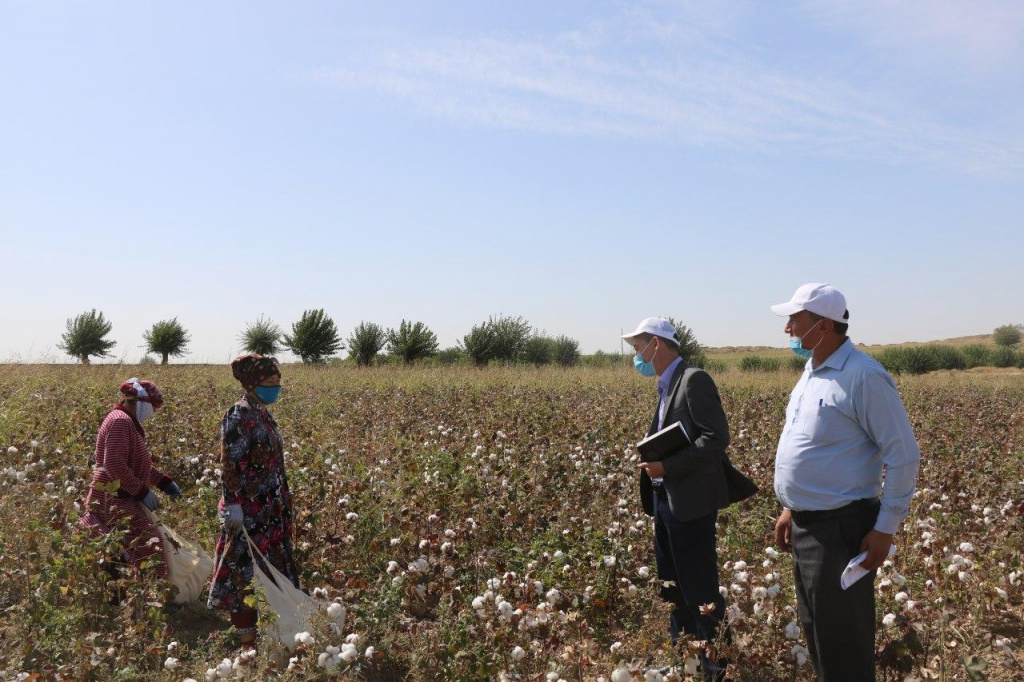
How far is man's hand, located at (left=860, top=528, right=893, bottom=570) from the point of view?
2.52 m

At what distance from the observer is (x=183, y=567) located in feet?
14.5

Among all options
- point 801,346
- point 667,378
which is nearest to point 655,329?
point 667,378

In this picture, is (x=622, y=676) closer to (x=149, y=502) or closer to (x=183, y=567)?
(x=183, y=567)

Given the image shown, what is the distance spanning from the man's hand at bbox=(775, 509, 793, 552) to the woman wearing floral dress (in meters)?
2.41

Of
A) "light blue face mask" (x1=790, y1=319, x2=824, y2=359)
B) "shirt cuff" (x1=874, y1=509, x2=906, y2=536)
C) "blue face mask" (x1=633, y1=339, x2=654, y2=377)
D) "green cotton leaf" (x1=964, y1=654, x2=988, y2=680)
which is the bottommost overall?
"green cotton leaf" (x1=964, y1=654, x2=988, y2=680)

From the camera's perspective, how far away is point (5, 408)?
29.5 ft

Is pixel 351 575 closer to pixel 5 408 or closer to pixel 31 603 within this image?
pixel 31 603

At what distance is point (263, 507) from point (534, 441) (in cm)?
384

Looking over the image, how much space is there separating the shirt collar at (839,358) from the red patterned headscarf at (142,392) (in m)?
3.57

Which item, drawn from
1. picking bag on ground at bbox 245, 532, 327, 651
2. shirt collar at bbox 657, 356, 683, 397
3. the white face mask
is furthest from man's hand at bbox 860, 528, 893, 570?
the white face mask

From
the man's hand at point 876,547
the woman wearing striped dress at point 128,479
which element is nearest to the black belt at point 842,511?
the man's hand at point 876,547

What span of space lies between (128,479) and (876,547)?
3.81 metres

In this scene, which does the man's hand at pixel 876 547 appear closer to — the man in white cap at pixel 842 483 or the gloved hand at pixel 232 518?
the man in white cap at pixel 842 483

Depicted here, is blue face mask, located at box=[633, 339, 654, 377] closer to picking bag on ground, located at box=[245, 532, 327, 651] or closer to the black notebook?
the black notebook
